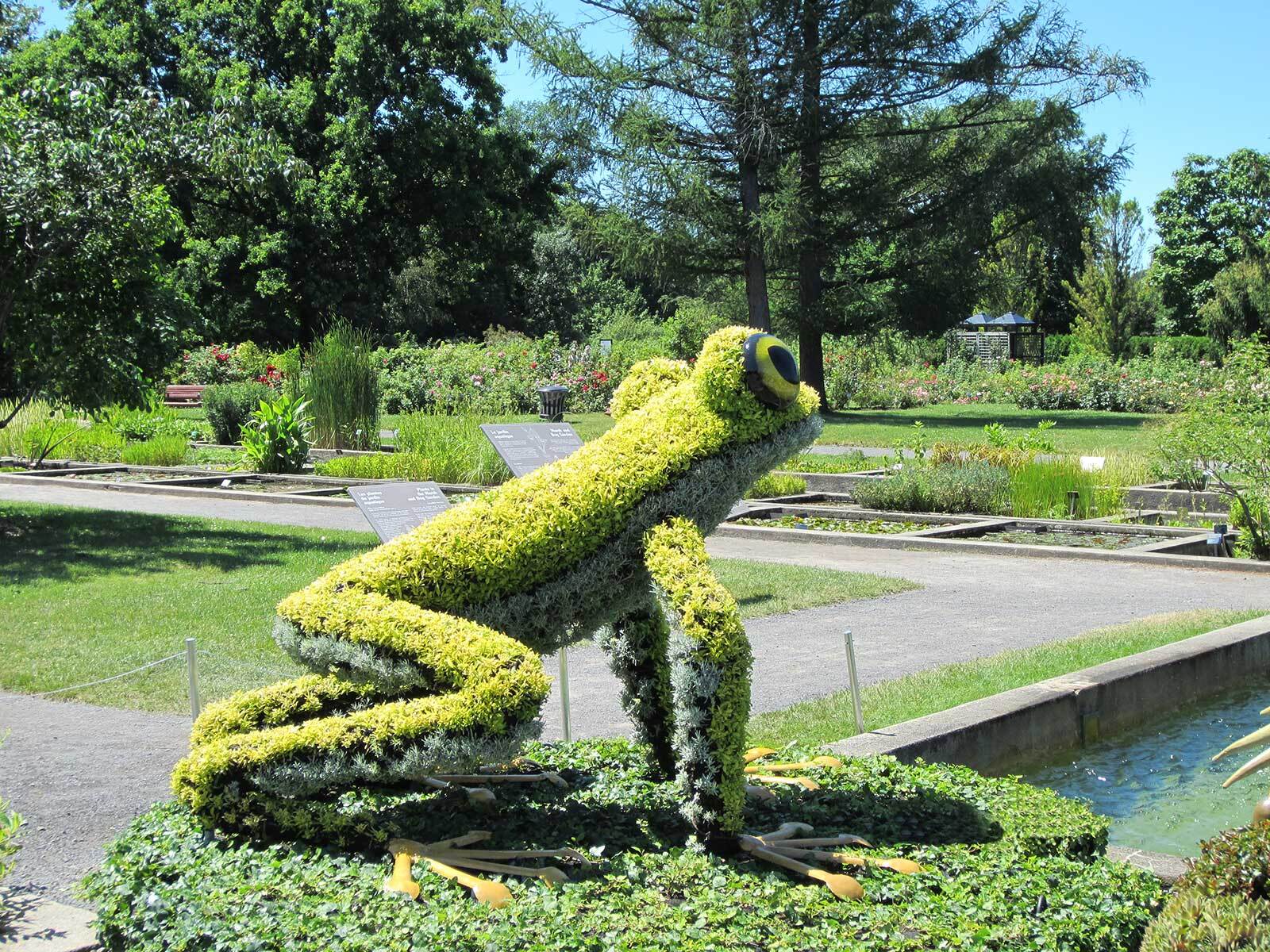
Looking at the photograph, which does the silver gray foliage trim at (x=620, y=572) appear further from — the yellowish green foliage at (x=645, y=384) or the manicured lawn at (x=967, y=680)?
the manicured lawn at (x=967, y=680)

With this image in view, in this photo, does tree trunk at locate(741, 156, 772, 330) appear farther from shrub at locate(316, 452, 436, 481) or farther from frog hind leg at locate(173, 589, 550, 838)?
frog hind leg at locate(173, 589, 550, 838)

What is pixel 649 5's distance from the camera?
30.0 meters

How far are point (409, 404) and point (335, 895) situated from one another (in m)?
29.1

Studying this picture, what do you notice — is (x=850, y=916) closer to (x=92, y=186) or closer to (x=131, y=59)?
(x=92, y=186)

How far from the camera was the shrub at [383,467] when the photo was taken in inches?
794

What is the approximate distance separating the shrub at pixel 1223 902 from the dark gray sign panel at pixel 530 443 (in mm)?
5685

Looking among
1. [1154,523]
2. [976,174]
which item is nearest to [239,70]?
[976,174]

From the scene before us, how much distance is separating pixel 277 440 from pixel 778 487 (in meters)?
8.51

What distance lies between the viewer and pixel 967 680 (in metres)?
8.06

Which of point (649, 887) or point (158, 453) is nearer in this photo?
point (649, 887)

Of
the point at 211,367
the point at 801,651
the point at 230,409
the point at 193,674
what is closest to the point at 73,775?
the point at 193,674

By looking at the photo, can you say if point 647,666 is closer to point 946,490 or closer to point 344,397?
point 946,490

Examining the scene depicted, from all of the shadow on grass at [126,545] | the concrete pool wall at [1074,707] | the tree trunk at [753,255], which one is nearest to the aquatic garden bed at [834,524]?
the shadow on grass at [126,545]

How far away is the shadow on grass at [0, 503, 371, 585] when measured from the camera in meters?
12.5
